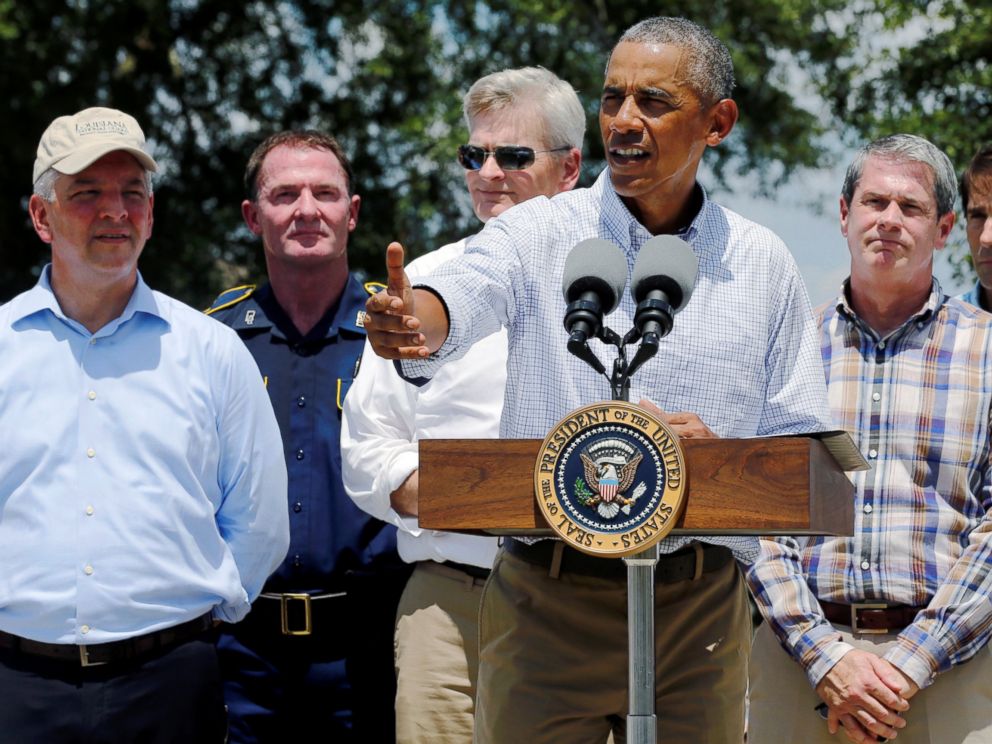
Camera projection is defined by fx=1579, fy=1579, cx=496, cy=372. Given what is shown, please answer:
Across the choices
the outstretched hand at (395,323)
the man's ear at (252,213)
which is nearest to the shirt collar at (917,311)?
the outstretched hand at (395,323)

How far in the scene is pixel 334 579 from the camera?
498 centimetres

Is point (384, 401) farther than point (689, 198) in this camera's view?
Yes

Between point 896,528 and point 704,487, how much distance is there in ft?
5.24

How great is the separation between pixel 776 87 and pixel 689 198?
10446 mm

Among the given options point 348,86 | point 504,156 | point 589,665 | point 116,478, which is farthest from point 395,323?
point 348,86

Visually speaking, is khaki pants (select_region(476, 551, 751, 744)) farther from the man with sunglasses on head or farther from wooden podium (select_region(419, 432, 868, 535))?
the man with sunglasses on head

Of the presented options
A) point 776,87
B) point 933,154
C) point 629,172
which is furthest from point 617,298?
point 776,87

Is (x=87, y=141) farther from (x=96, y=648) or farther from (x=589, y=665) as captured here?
(x=589, y=665)

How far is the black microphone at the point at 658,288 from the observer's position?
299 centimetres

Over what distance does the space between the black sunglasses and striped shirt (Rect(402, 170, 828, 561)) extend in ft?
4.40

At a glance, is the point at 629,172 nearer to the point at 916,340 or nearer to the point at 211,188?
the point at 916,340

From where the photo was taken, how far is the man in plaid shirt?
424 cm

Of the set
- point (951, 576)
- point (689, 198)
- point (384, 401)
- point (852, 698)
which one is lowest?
point (852, 698)

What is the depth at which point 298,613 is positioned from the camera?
16.1 feet
